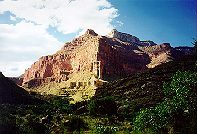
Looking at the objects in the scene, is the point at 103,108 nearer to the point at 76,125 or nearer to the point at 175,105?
the point at 76,125

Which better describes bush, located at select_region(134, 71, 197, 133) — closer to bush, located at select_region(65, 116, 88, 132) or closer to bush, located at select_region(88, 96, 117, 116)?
bush, located at select_region(65, 116, 88, 132)

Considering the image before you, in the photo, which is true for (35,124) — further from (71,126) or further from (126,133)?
(126,133)

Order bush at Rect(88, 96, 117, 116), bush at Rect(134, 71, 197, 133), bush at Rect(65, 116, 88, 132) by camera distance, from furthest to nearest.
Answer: bush at Rect(88, 96, 117, 116)
bush at Rect(65, 116, 88, 132)
bush at Rect(134, 71, 197, 133)

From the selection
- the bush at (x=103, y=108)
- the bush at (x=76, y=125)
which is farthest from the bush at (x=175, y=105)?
the bush at (x=103, y=108)

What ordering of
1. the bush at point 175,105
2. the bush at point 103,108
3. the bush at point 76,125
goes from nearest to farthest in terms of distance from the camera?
the bush at point 175,105 → the bush at point 76,125 → the bush at point 103,108

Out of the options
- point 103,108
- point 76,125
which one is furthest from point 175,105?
point 103,108

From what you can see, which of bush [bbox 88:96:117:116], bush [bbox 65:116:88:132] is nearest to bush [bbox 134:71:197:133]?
bush [bbox 65:116:88:132]

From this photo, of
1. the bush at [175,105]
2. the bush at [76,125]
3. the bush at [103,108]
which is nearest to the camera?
the bush at [175,105]

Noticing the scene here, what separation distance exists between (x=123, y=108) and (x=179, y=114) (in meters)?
A: 84.4

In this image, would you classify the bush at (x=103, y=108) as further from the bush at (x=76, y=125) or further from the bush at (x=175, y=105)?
the bush at (x=175, y=105)

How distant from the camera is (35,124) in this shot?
304 ft

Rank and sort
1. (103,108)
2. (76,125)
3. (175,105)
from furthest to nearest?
(103,108)
(76,125)
(175,105)

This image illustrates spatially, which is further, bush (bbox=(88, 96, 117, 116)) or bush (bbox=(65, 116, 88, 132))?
bush (bbox=(88, 96, 117, 116))

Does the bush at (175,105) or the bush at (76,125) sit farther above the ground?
the bush at (175,105)
